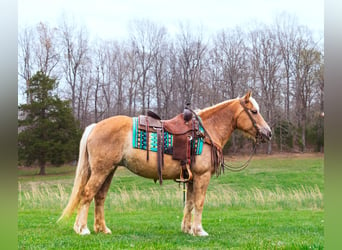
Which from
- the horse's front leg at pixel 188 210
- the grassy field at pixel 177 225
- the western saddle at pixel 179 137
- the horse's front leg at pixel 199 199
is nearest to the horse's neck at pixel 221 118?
the western saddle at pixel 179 137

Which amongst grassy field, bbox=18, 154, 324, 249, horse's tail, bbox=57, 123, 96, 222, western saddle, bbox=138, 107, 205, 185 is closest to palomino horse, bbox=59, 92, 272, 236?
horse's tail, bbox=57, 123, 96, 222

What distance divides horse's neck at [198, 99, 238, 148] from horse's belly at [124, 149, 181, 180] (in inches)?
39.8

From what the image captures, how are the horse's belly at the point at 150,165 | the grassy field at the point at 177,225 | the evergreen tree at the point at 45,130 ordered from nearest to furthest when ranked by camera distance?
the grassy field at the point at 177,225
the horse's belly at the point at 150,165
the evergreen tree at the point at 45,130

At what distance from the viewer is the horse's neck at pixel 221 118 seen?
6.73 meters

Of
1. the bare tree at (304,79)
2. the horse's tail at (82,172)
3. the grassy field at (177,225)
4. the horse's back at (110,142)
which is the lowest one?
the grassy field at (177,225)

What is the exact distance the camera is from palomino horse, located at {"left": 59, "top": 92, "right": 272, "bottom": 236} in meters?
6.06

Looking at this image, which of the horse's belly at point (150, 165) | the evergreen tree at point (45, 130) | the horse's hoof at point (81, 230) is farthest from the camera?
the evergreen tree at point (45, 130)

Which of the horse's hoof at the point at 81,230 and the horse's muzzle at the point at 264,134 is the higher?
the horse's muzzle at the point at 264,134

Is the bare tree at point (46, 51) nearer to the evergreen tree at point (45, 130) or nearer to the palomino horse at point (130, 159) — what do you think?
the evergreen tree at point (45, 130)

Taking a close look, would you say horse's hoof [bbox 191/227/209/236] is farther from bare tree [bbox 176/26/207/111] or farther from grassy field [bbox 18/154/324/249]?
bare tree [bbox 176/26/207/111]

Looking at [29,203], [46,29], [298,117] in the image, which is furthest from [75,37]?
[29,203]

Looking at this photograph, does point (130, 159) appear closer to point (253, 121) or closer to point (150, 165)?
point (150, 165)

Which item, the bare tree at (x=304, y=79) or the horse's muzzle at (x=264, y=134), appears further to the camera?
the bare tree at (x=304, y=79)

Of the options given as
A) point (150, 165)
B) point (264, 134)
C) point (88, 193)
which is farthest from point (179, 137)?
point (88, 193)
